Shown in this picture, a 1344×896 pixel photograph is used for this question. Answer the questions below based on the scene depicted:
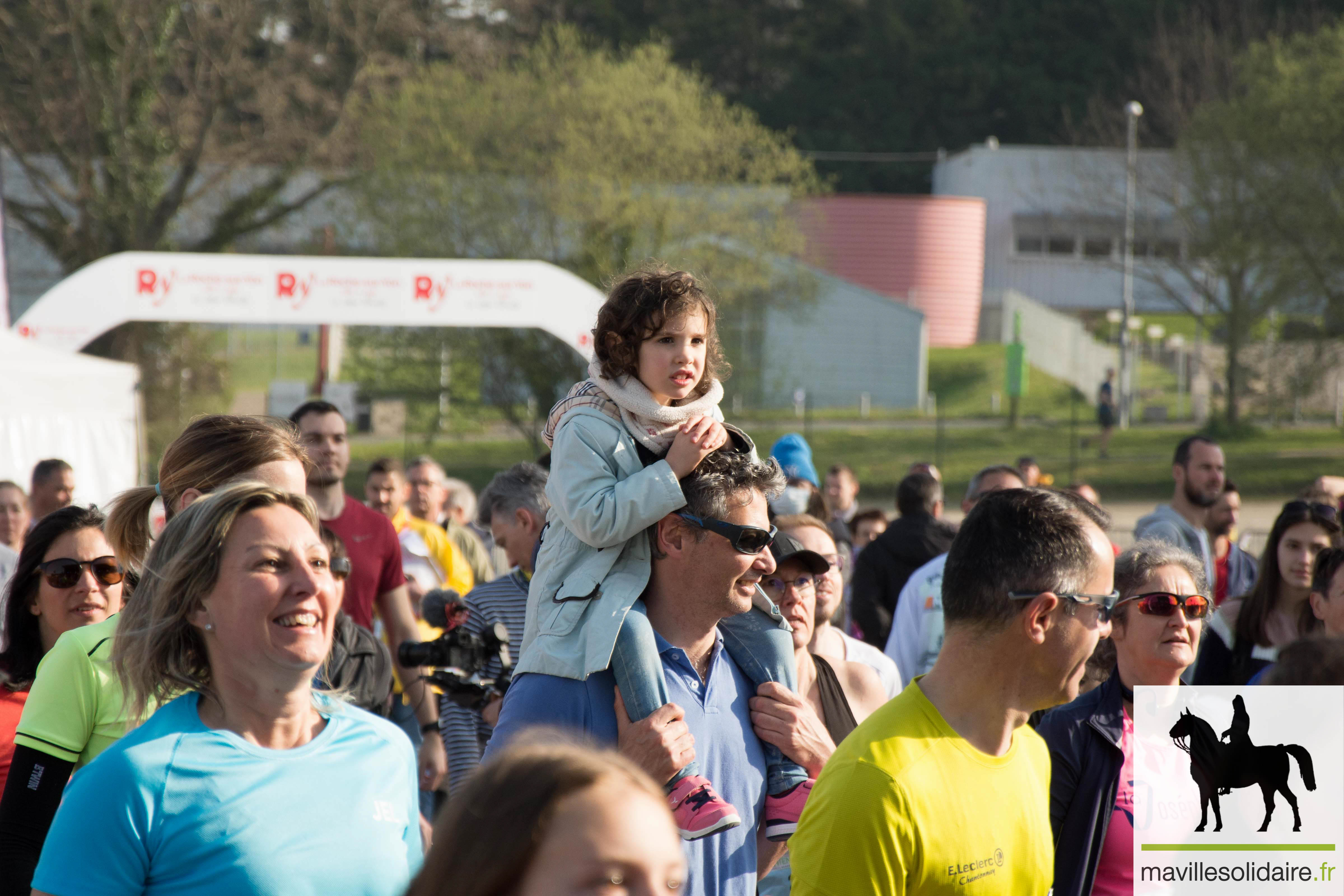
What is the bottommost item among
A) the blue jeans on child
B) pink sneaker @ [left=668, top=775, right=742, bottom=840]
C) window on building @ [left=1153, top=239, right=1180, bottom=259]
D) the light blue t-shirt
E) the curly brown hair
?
pink sneaker @ [left=668, top=775, right=742, bottom=840]

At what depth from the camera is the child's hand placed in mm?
3105

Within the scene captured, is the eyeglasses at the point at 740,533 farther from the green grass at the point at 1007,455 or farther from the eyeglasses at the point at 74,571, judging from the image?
the green grass at the point at 1007,455

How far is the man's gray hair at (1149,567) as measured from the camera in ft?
12.6

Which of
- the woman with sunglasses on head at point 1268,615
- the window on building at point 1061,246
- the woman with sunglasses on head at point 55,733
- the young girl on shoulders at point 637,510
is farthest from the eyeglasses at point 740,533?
the window on building at point 1061,246

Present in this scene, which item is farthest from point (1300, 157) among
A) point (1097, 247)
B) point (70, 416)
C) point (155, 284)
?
point (70, 416)

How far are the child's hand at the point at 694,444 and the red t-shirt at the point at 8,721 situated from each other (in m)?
1.79

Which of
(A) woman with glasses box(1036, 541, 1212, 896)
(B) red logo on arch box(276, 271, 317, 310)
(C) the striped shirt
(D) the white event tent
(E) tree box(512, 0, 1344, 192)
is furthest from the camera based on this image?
(E) tree box(512, 0, 1344, 192)

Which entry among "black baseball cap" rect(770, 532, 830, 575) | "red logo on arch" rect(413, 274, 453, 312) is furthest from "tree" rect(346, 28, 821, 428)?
"black baseball cap" rect(770, 532, 830, 575)

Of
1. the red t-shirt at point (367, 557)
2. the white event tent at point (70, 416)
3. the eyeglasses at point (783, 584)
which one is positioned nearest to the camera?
the eyeglasses at point (783, 584)

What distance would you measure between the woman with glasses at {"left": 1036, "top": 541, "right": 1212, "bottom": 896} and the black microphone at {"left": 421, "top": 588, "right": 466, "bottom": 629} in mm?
2467

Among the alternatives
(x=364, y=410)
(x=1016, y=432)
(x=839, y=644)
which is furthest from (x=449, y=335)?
(x=839, y=644)

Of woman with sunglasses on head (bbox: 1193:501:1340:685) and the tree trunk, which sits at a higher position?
the tree trunk

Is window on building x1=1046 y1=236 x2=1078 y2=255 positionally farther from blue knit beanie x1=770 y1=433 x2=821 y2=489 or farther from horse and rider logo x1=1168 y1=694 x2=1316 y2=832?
horse and rider logo x1=1168 y1=694 x2=1316 y2=832

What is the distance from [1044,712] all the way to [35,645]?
Answer: 9.44 ft
